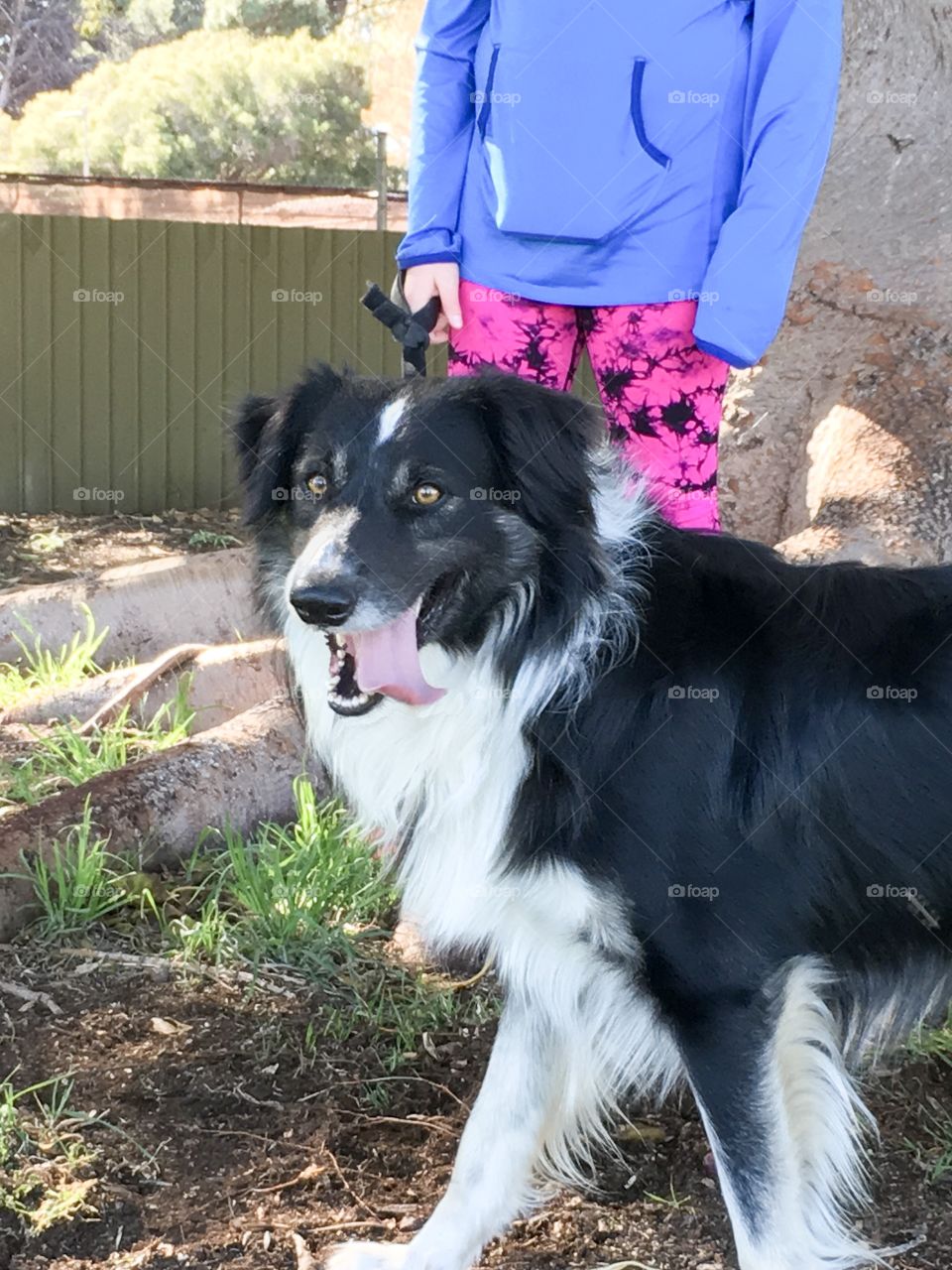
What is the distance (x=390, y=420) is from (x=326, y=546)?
0.28 m

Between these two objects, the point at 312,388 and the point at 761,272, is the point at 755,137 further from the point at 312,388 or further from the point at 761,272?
the point at 312,388

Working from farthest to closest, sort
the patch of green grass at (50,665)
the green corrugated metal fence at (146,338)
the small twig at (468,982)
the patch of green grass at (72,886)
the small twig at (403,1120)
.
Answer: the green corrugated metal fence at (146,338), the patch of green grass at (50,665), the patch of green grass at (72,886), the small twig at (468,982), the small twig at (403,1120)

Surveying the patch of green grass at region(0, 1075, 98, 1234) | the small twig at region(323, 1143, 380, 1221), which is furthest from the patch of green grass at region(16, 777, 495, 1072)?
the patch of green grass at region(0, 1075, 98, 1234)

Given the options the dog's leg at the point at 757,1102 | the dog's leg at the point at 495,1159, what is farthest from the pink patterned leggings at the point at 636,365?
the dog's leg at the point at 495,1159

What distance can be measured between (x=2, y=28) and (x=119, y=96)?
398 cm

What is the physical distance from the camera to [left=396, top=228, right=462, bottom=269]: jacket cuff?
2.84 metres

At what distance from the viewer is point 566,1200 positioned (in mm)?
2713

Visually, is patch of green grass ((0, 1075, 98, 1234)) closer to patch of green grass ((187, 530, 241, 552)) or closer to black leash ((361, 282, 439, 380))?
black leash ((361, 282, 439, 380))

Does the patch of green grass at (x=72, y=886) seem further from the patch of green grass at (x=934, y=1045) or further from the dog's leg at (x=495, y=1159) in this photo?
the patch of green grass at (x=934, y=1045)

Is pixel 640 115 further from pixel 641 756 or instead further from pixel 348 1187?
pixel 348 1187

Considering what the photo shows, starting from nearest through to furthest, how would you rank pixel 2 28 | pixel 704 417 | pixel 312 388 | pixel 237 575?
pixel 312 388 < pixel 704 417 < pixel 237 575 < pixel 2 28

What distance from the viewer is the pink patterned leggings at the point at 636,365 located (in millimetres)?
2814

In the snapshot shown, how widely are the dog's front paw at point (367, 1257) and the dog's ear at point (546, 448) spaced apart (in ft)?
4.51

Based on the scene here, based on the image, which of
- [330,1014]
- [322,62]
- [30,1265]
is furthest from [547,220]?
[322,62]
